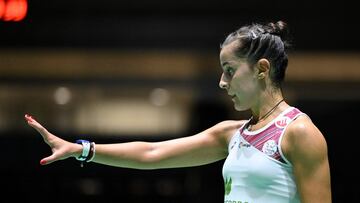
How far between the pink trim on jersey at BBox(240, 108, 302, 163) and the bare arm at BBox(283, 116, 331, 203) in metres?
0.10

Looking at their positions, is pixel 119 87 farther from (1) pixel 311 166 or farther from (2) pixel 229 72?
(1) pixel 311 166

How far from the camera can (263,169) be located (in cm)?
284

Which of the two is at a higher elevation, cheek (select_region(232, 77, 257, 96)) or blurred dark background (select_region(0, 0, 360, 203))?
blurred dark background (select_region(0, 0, 360, 203))

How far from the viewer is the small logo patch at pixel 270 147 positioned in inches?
112

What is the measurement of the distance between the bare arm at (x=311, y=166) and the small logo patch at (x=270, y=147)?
101mm

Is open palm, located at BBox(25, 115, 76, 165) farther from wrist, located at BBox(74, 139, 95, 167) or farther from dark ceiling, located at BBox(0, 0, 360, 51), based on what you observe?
dark ceiling, located at BBox(0, 0, 360, 51)

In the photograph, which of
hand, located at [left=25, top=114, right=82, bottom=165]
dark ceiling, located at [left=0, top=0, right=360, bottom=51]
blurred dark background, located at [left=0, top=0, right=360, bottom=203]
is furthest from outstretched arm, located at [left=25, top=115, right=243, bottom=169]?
dark ceiling, located at [left=0, top=0, right=360, bottom=51]

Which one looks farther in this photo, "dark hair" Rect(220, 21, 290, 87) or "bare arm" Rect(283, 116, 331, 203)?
"dark hair" Rect(220, 21, 290, 87)

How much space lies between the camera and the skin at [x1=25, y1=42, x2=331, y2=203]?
108 inches

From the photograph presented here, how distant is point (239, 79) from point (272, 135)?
254 millimetres

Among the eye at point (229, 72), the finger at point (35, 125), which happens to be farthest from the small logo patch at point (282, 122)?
the finger at point (35, 125)

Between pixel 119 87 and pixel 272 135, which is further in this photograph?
pixel 119 87

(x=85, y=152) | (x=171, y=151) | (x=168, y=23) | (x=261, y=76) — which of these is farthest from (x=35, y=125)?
(x=168, y=23)

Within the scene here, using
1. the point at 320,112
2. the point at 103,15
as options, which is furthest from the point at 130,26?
the point at 320,112
